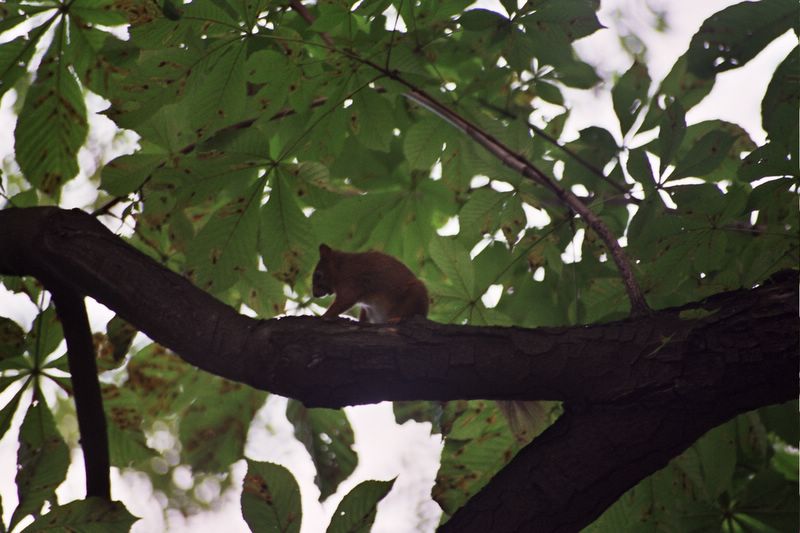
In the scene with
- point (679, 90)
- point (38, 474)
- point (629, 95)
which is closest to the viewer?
point (38, 474)

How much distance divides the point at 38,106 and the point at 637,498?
2643mm

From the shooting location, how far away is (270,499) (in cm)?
220

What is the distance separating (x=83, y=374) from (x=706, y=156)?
2.29 m

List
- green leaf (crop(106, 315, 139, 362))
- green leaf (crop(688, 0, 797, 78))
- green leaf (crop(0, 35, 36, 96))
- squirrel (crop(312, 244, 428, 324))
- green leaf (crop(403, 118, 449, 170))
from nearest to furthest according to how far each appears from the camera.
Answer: green leaf (crop(688, 0, 797, 78))
green leaf (crop(0, 35, 36, 96))
green leaf (crop(106, 315, 139, 362))
green leaf (crop(403, 118, 449, 170))
squirrel (crop(312, 244, 428, 324))

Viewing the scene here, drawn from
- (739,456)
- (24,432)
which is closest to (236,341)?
(24,432)

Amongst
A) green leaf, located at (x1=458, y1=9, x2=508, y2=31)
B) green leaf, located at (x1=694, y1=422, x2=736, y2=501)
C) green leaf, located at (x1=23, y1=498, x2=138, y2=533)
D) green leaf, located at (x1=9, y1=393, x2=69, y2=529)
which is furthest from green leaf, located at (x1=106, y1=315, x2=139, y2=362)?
green leaf, located at (x1=694, y1=422, x2=736, y2=501)

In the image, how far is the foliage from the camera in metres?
2.59

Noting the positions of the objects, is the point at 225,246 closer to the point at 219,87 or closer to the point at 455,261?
the point at 219,87

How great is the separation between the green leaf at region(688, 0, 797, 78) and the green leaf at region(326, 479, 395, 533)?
134 cm

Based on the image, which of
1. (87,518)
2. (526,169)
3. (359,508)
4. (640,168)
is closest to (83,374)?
(87,518)

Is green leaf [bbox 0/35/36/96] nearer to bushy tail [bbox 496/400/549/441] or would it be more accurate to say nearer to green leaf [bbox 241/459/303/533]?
green leaf [bbox 241/459/303/533]

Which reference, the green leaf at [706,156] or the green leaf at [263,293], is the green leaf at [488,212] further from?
the green leaf at [263,293]

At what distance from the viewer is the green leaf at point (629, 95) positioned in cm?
320

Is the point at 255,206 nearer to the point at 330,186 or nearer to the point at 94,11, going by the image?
the point at 330,186
